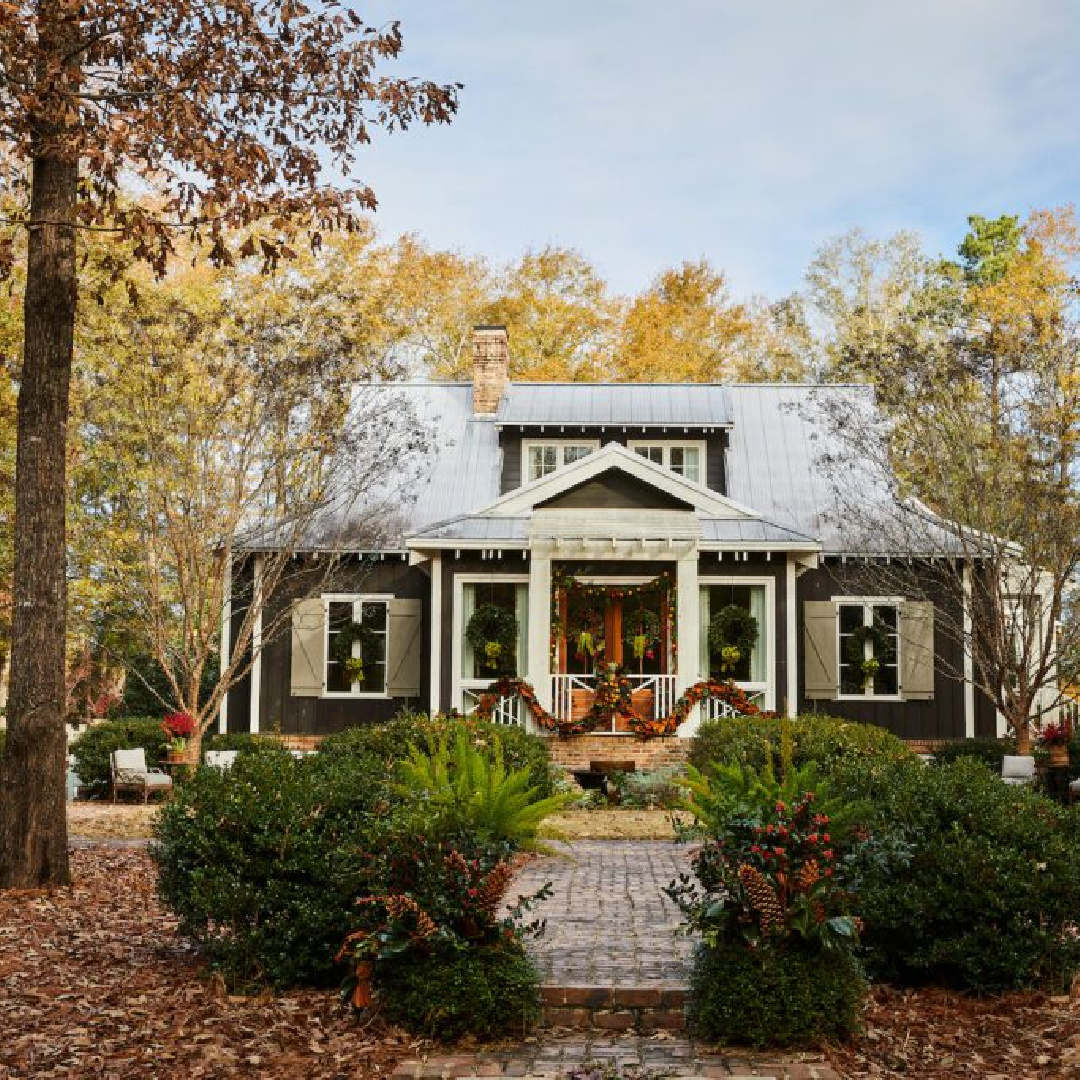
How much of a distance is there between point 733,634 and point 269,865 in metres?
14.7

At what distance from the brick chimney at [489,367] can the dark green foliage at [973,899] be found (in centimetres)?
1861

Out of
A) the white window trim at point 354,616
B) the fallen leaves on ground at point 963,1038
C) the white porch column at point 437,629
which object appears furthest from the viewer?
the white window trim at point 354,616

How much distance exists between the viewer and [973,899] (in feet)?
23.7

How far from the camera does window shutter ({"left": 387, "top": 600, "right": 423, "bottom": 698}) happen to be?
74.1 ft

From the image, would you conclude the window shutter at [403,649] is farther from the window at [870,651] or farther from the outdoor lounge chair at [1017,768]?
the outdoor lounge chair at [1017,768]

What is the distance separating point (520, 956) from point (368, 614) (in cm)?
1661

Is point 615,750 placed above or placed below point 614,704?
below

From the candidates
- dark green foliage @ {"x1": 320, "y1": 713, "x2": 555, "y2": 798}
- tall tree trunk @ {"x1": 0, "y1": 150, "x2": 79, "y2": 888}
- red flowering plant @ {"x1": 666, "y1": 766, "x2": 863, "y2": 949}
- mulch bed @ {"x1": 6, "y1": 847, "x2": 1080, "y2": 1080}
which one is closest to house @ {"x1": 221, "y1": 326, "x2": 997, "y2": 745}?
dark green foliage @ {"x1": 320, "y1": 713, "x2": 555, "y2": 798}

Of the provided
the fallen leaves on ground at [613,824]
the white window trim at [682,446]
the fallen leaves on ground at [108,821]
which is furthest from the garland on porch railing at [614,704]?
the white window trim at [682,446]

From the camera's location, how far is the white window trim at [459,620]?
21.0m

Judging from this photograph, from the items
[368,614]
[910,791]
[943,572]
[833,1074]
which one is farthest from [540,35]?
[368,614]

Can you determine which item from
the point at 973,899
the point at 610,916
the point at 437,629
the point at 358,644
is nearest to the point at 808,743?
the point at 610,916

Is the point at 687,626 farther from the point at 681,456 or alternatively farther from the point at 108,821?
the point at 108,821

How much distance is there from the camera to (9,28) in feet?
31.2
